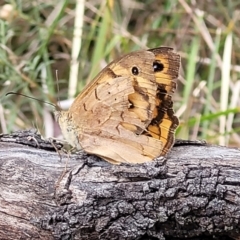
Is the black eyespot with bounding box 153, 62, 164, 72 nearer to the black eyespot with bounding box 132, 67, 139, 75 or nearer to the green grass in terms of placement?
the black eyespot with bounding box 132, 67, 139, 75

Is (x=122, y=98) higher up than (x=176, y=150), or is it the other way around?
(x=122, y=98)

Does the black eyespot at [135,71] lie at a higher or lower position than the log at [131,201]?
higher

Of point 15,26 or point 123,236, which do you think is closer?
point 123,236

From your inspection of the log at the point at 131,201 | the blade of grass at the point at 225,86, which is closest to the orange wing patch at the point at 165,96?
the log at the point at 131,201

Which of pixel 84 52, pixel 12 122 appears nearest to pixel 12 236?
pixel 12 122

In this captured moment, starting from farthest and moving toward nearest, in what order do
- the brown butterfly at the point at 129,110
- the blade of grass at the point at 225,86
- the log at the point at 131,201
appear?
Result: the blade of grass at the point at 225,86
the brown butterfly at the point at 129,110
the log at the point at 131,201

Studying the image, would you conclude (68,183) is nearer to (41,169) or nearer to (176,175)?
(41,169)

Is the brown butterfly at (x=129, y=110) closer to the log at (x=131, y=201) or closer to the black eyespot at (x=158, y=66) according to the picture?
the black eyespot at (x=158, y=66)
